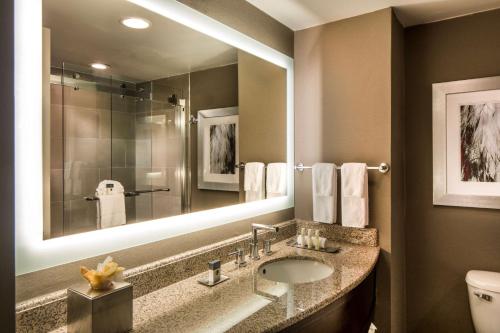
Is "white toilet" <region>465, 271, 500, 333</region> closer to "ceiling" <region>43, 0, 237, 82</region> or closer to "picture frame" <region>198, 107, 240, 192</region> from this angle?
"picture frame" <region>198, 107, 240, 192</region>

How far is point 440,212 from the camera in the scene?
219cm

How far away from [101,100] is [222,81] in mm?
739

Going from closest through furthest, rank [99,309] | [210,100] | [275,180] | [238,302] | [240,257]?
[99,309] → [238,302] → [240,257] → [210,100] → [275,180]

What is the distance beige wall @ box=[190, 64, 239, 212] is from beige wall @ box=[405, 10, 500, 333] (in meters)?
1.25

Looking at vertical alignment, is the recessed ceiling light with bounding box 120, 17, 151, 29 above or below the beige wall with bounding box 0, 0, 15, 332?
above

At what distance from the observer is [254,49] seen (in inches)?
77.4

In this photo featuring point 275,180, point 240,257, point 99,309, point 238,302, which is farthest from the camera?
point 275,180

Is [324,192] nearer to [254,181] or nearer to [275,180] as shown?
[275,180]

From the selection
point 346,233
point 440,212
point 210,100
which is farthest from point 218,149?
point 440,212

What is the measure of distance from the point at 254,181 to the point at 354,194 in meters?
0.59

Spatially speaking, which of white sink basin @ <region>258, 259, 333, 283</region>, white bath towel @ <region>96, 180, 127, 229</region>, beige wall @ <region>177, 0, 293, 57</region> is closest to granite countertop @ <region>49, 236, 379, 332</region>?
white sink basin @ <region>258, 259, 333, 283</region>

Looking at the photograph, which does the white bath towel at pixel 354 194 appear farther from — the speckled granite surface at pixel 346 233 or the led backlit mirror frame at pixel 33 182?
the led backlit mirror frame at pixel 33 182

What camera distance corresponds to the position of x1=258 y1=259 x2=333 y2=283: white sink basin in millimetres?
1742

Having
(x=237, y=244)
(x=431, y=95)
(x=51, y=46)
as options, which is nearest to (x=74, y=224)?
(x=51, y=46)
